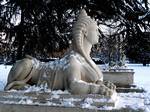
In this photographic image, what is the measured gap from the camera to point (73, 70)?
227 inches

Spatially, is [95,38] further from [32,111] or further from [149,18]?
[149,18]

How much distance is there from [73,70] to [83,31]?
0.71 metres

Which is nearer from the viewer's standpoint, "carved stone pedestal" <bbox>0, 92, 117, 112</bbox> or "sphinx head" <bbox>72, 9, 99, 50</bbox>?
"carved stone pedestal" <bbox>0, 92, 117, 112</bbox>

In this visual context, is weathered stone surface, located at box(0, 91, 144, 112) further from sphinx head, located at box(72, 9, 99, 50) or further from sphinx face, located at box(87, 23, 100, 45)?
sphinx face, located at box(87, 23, 100, 45)

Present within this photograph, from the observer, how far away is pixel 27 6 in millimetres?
12898

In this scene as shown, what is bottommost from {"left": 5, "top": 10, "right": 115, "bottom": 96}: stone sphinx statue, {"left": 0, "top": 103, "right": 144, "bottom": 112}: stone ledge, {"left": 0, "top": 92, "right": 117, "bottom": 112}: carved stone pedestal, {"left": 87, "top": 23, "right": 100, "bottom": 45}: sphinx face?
{"left": 0, "top": 103, "right": 144, "bottom": 112}: stone ledge

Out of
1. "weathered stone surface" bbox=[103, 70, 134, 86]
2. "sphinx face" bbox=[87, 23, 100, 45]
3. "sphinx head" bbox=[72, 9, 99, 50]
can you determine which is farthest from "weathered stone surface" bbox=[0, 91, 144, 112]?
"weathered stone surface" bbox=[103, 70, 134, 86]

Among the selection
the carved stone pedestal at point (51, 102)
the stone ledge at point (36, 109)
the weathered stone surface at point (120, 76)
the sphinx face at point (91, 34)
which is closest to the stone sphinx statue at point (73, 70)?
the sphinx face at point (91, 34)

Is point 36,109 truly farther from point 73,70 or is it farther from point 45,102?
point 73,70

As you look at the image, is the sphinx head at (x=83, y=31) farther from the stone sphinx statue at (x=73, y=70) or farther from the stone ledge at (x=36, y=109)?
the stone ledge at (x=36, y=109)

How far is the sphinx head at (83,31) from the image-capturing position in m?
6.08

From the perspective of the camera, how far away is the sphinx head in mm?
A: 6078

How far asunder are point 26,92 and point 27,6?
24.7 ft

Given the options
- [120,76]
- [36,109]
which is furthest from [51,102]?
[120,76]
